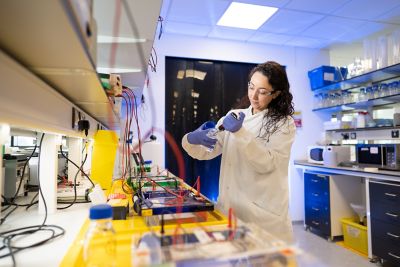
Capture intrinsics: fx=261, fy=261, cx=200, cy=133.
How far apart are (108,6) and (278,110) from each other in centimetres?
94

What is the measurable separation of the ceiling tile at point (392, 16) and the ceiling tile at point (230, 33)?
4.75 feet

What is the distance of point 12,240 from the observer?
0.85 metres

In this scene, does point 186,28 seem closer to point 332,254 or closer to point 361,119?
point 361,119

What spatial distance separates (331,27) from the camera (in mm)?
3174

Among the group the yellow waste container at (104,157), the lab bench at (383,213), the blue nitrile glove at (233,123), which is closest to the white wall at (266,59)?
the lab bench at (383,213)

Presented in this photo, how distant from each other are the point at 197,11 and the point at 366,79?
7.50 feet

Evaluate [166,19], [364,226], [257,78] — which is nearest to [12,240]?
[257,78]

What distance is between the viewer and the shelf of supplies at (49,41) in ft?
1.31

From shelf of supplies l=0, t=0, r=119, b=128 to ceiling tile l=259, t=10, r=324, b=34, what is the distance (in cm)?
264

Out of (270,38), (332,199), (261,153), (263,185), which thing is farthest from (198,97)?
(261,153)

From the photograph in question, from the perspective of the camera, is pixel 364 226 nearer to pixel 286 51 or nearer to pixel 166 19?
pixel 286 51

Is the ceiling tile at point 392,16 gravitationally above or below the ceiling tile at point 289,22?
below

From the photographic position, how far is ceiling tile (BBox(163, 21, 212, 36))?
3.14 metres

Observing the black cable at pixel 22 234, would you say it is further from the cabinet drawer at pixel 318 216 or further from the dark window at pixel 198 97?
the cabinet drawer at pixel 318 216
